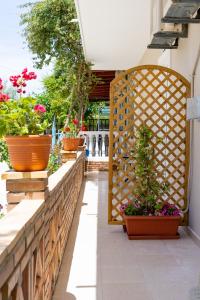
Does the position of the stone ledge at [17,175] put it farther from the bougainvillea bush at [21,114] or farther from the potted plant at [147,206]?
the potted plant at [147,206]

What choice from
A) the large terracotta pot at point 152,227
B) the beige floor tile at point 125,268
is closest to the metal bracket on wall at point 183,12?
the large terracotta pot at point 152,227

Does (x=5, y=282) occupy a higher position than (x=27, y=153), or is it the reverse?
(x=27, y=153)

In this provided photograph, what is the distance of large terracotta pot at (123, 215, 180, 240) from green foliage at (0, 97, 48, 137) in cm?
231

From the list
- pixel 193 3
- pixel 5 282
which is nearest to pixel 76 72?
pixel 193 3

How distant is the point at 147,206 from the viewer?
4879 mm

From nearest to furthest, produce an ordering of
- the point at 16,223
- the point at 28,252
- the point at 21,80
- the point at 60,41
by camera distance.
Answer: the point at 16,223
the point at 28,252
the point at 21,80
the point at 60,41

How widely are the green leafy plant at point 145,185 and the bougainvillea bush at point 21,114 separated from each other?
2.28 meters

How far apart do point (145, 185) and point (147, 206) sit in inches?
10.0

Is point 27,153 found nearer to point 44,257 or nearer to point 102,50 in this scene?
point 44,257

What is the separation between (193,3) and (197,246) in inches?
97.4

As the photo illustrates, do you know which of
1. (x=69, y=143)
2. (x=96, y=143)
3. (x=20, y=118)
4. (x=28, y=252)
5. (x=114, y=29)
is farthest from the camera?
(x=96, y=143)

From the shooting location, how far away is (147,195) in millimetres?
4895

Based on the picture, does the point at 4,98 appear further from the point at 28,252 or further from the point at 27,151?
the point at 28,252

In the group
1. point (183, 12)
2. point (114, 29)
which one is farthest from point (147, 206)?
point (114, 29)
